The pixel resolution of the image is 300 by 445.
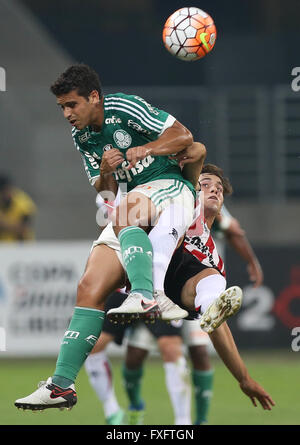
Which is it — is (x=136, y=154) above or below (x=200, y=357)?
above

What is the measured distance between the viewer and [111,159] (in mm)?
5223

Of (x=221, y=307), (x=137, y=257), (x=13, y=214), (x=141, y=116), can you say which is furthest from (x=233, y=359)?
(x=13, y=214)

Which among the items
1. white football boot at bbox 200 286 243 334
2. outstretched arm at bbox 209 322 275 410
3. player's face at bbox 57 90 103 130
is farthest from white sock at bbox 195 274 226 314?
player's face at bbox 57 90 103 130

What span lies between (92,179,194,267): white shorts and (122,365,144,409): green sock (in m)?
3.06

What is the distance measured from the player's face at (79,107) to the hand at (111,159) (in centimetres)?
20

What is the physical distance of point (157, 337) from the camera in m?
8.15

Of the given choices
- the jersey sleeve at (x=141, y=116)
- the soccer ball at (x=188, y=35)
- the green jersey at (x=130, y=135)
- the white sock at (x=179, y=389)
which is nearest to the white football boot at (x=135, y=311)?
the green jersey at (x=130, y=135)

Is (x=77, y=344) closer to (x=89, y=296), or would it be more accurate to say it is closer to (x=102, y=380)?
(x=89, y=296)

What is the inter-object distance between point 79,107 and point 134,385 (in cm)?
360

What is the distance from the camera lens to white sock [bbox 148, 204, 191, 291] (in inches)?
201

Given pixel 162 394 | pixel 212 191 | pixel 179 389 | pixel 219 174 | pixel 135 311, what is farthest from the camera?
pixel 162 394

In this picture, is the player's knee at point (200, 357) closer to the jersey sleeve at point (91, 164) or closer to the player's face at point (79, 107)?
the jersey sleeve at point (91, 164)

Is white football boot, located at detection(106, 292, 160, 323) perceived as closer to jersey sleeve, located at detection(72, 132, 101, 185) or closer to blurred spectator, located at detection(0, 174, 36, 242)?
jersey sleeve, located at detection(72, 132, 101, 185)
